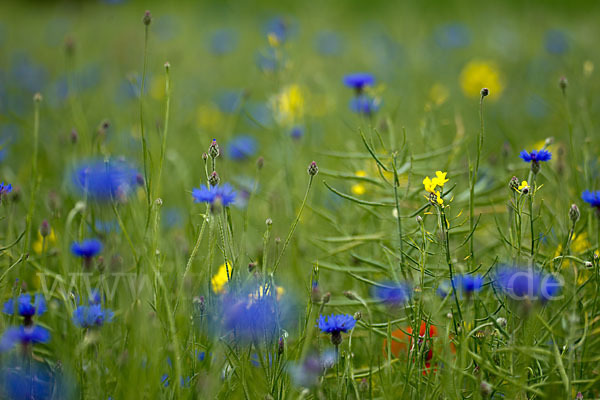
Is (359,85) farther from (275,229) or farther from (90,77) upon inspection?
(90,77)

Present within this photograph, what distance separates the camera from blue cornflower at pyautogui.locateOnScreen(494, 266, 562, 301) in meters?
0.78

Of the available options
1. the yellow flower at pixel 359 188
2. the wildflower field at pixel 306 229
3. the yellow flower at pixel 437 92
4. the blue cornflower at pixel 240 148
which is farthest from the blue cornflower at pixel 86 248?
the yellow flower at pixel 437 92

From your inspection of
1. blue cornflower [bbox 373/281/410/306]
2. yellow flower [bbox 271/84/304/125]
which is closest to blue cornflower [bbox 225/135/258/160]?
yellow flower [bbox 271/84/304/125]

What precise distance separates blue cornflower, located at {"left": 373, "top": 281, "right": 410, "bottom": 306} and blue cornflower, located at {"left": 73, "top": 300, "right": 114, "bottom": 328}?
0.41 meters

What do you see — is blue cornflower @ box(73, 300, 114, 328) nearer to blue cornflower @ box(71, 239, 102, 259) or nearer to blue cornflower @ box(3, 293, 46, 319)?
blue cornflower @ box(3, 293, 46, 319)

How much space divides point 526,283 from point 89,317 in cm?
59

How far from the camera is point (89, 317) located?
2.73ft

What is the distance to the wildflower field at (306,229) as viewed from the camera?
0.81 m

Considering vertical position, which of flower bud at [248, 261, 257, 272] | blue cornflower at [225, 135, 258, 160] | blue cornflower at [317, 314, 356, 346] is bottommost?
blue cornflower at [317, 314, 356, 346]

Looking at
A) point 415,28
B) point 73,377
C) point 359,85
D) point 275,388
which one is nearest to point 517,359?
point 275,388

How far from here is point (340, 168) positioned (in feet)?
6.05

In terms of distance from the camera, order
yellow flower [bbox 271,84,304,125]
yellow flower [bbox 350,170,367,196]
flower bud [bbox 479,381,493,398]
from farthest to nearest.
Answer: yellow flower [bbox 271,84,304,125], yellow flower [bbox 350,170,367,196], flower bud [bbox 479,381,493,398]

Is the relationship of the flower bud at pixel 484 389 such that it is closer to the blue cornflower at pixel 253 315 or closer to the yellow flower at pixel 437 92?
the blue cornflower at pixel 253 315

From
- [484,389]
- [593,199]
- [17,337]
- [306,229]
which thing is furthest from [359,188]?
[17,337]
